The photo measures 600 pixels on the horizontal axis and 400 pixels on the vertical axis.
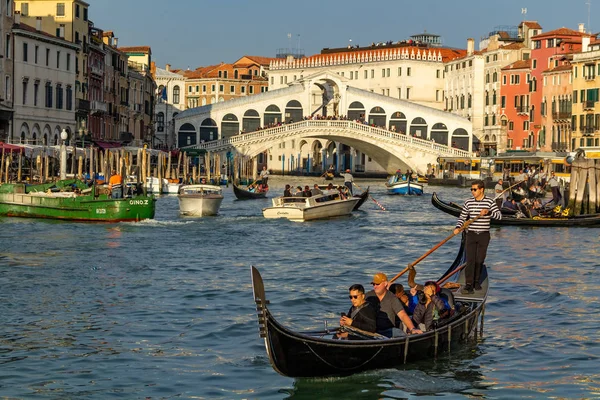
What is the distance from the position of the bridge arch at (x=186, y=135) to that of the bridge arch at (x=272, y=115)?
11.9 feet

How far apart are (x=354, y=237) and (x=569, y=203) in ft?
21.1

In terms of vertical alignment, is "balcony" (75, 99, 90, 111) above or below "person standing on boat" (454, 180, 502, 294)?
above

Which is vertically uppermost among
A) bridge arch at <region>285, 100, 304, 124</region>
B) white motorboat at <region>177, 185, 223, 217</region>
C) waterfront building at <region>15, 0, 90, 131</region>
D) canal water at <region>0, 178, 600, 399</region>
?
waterfront building at <region>15, 0, 90, 131</region>

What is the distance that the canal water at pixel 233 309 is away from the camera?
913cm

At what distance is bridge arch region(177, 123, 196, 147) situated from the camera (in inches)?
2419

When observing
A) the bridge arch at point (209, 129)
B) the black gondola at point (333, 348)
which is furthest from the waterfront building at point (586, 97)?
the black gondola at point (333, 348)

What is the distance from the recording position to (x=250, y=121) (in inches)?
2464

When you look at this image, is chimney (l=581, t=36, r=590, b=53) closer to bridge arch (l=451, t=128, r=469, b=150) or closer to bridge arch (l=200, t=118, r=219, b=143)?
bridge arch (l=451, t=128, r=469, b=150)

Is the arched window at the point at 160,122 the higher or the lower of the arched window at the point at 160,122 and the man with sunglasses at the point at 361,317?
the higher

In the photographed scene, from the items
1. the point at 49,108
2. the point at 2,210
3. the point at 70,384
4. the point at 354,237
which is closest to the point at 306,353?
the point at 70,384

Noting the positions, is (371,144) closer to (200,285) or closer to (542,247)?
(542,247)

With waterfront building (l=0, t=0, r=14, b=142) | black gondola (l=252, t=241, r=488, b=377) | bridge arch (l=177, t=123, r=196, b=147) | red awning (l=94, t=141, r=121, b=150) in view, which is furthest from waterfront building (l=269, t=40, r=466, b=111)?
black gondola (l=252, t=241, r=488, b=377)

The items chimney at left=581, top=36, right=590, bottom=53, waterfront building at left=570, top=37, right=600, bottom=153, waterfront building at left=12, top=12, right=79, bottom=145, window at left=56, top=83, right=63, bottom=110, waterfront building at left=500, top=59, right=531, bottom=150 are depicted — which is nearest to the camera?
waterfront building at left=12, top=12, right=79, bottom=145

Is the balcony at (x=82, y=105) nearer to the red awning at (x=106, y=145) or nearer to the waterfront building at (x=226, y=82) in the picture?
the red awning at (x=106, y=145)
